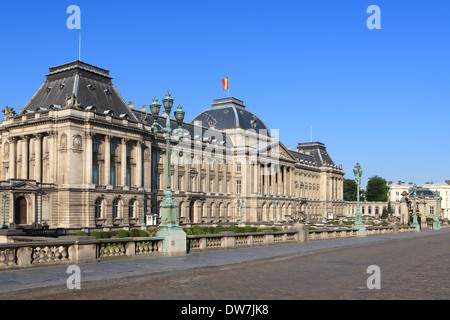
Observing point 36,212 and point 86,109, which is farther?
point 86,109

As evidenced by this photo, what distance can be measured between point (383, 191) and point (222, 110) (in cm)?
9184

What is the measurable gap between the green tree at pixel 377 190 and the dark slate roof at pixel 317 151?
32034 millimetres

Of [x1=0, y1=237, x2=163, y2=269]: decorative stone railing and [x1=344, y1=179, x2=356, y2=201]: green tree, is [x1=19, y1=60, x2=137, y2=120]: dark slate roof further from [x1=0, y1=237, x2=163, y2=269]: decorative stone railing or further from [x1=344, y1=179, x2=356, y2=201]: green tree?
[x1=344, y1=179, x2=356, y2=201]: green tree

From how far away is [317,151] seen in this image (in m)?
146

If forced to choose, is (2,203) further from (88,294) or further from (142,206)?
(88,294)

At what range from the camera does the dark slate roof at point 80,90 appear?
64562mm

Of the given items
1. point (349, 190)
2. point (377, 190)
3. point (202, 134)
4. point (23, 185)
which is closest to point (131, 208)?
point (23, 185)

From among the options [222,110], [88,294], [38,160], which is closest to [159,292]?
[88,294]

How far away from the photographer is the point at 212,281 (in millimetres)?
15820

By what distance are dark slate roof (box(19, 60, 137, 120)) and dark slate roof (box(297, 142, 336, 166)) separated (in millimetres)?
84669

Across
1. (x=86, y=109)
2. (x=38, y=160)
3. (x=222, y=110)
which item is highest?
(x=222, y=110)

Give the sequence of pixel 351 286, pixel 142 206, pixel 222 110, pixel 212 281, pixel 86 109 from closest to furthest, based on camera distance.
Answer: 1. pixel 351 286
2. pixel 212 281
3. pixel 86 109
4. pixel 142 206
5. pixel 222 110

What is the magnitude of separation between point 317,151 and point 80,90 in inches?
3713

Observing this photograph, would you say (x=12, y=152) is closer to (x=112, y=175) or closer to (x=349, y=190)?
(x=112, y=175)
